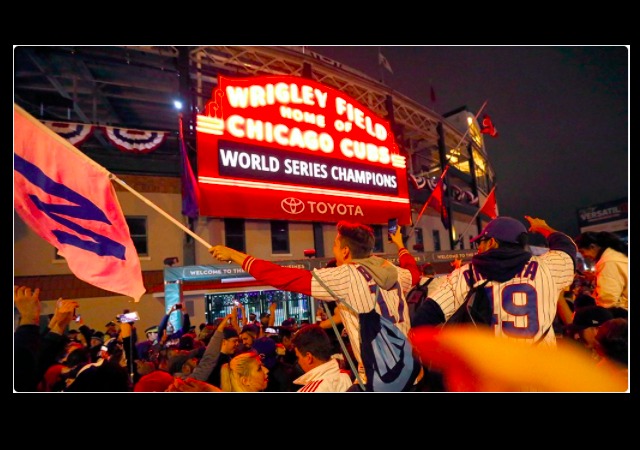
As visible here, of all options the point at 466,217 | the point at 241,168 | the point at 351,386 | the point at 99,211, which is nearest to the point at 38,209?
the point at 99,211

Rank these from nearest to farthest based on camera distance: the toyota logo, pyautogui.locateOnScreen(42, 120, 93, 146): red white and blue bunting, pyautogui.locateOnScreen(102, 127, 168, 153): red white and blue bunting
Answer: pyautogui.locateOnScreen(42, 120, 93, 146): red white and blue bunting < pyautogui.locateOnScreen(102, 127, 168, 153): red white and blue bunting < the toyota logo

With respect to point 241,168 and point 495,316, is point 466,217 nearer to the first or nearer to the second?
point 241,168

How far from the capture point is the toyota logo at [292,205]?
1212cm

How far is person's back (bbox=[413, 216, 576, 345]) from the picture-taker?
9.57 feet

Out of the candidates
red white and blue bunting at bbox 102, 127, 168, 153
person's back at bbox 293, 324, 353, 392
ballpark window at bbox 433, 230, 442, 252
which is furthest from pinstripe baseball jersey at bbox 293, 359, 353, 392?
ballpark window at bbox 433, 230, 442, 252

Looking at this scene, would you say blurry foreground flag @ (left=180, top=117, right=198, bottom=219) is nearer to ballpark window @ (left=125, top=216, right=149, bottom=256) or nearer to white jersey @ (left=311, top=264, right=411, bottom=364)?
ballpark window @ (left=125, top=216, right=149, bottom=256)

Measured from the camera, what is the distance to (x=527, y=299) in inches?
115

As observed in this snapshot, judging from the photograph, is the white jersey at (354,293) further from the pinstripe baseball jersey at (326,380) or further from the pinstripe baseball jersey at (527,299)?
the pinstripe baseball jersey at (527,299)

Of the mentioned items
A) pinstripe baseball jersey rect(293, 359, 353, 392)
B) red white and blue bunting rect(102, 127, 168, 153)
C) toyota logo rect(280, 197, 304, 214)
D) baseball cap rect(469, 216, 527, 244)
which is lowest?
pinstripe baseball jersey rect(293, 359, 353, 392)

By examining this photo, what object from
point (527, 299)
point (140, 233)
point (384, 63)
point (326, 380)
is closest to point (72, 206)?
point (326, 380)

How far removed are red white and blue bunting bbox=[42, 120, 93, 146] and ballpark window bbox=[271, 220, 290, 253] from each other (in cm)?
717

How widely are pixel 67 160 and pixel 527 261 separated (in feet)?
12.7

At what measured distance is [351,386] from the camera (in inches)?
123

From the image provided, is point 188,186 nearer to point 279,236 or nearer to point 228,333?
point 279,236
